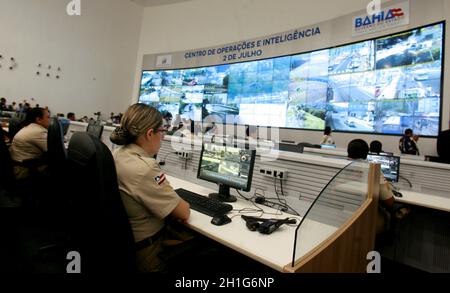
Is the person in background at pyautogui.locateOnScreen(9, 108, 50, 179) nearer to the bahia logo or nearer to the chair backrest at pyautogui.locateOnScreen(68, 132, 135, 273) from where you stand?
the chair backrest at pyautogui.locateOnScreen(68, 132, 135, 273)

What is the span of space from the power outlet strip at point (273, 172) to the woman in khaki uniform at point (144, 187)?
0.73m

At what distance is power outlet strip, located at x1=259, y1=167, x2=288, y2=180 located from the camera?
1.75m

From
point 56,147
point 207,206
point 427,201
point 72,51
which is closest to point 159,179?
point 207,206

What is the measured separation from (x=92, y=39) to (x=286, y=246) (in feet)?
31.9

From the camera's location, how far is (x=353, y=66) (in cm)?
566

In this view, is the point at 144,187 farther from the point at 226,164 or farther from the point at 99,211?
the point at 226,164

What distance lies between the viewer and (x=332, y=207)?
44.6 inches

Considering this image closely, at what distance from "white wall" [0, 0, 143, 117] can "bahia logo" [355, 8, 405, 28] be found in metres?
7.72

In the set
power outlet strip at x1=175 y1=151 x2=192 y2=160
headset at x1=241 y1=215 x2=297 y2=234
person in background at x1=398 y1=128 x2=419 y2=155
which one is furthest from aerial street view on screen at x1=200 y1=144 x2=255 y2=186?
person in background at x1=398 y1=128 x2=419 y2=155

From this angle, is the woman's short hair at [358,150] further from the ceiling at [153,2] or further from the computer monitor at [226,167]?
the ceiling at [153,2]

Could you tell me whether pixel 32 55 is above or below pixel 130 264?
above

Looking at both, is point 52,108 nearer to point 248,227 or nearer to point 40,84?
point 40,84

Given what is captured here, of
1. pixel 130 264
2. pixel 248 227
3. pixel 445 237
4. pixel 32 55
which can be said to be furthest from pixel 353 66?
pixel 32 55
